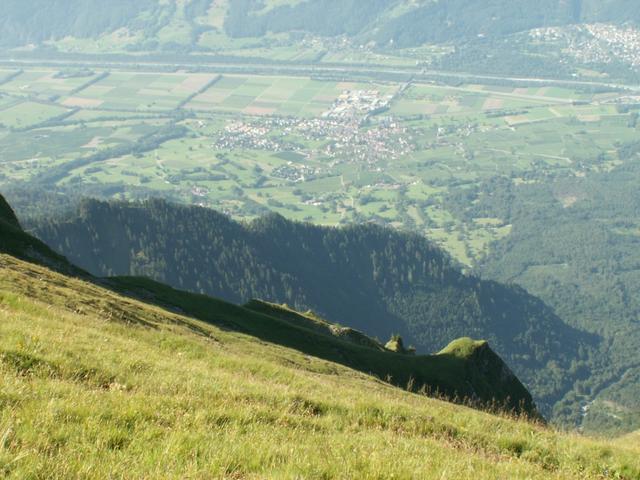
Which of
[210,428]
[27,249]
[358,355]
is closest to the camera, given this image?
[210,428]

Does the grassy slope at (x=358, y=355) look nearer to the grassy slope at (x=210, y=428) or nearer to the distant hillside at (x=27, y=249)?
the distant hillside at (x=27, y=249)

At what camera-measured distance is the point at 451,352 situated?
6881cm

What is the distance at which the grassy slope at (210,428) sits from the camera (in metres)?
11.3

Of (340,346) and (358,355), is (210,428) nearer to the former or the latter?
(340,346)

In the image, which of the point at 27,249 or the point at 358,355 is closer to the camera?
the point at 27,249

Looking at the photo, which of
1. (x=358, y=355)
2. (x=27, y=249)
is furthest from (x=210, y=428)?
(x=358, y=355)

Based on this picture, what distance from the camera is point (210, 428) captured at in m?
13.8

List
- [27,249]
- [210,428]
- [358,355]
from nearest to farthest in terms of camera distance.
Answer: [210,428]
[27,249]
[358,355]

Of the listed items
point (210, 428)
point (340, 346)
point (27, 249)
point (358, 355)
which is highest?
point (210, 428)

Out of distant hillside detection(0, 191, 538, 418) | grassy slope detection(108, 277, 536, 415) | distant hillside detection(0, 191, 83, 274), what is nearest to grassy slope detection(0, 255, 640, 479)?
distant hillside detection(0, 191, 538, 418)

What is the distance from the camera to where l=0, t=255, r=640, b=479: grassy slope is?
444 inches

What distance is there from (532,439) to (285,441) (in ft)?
31.3

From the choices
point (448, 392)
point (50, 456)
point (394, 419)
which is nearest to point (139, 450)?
point (50, 456)

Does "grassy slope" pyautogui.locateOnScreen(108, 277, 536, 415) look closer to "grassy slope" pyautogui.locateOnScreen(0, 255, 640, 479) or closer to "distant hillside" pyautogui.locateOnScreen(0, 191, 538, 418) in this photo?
"distant hillside" pyautogui.locateOnScreen(0, 191, 538, 418)
